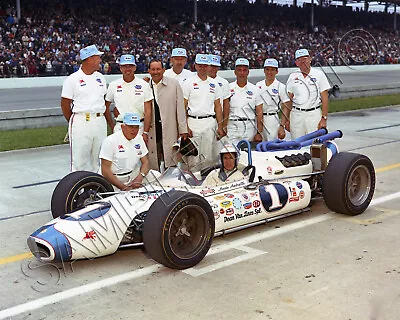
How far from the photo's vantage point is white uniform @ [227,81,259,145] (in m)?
7.50

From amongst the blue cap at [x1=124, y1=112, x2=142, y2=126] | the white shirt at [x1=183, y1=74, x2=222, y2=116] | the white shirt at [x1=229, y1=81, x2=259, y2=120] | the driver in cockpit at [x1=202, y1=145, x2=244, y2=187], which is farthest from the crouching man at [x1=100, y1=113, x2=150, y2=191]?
the white shirt at [x1=229, y1=81, x2=259, y2=120]

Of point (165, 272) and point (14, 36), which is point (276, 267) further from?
point (14, 36)

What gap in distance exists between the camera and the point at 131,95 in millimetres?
6590

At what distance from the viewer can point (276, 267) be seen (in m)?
4.70

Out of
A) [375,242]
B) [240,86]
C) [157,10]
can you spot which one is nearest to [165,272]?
[375,242]

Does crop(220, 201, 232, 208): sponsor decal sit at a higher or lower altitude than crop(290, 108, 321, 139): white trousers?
lower

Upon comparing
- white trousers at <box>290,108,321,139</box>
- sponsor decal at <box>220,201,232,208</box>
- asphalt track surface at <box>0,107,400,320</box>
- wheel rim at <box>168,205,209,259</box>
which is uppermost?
white trousers at <box>290,108,321,139</box>

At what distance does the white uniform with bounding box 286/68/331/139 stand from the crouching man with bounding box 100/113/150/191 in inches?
106

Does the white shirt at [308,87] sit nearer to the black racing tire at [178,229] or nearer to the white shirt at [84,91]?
the white shirt at [84,91]

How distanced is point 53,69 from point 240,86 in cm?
1731

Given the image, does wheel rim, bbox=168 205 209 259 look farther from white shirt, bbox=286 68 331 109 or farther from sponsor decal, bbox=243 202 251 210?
white shirt, bbox=286 68 331 109

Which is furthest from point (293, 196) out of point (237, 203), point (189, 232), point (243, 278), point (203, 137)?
point (203, 137)

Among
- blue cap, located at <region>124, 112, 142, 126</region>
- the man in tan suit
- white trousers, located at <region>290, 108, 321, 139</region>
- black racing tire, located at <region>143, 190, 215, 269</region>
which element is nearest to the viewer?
black racing tire, located at <region>143, 190, 215, 269</region>

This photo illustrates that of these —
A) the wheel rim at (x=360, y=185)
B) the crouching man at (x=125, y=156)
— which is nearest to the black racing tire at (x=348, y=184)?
the wheel rim at (x=360, y=185)
